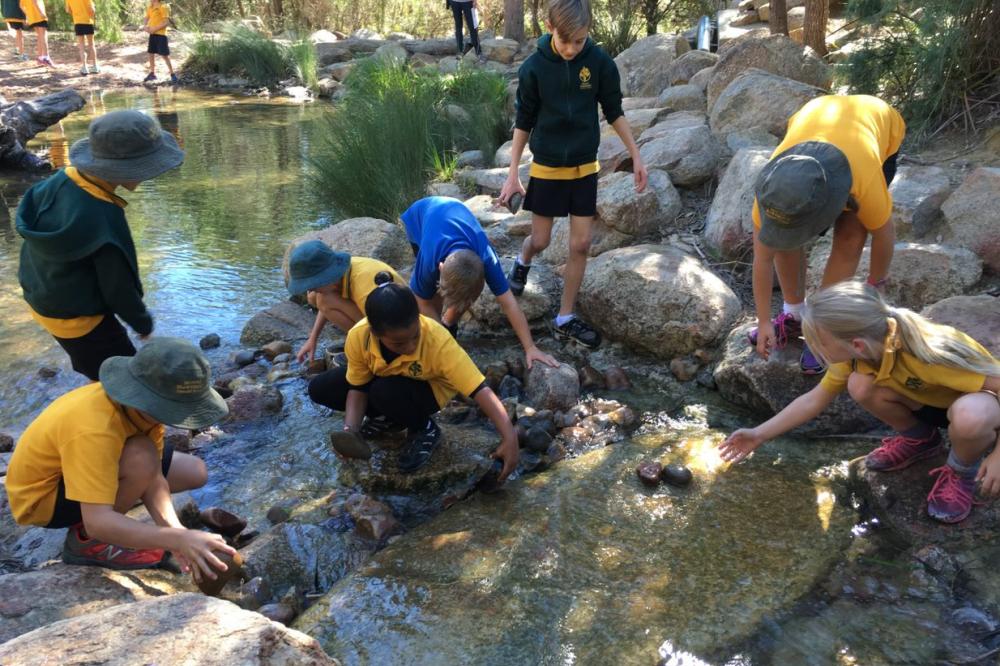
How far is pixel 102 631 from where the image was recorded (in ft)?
5.70

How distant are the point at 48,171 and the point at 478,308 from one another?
21.4 ft

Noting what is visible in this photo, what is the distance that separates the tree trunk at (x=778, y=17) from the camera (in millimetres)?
7125

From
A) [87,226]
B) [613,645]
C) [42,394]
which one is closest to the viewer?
[613,645]

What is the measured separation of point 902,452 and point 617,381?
4.28ft

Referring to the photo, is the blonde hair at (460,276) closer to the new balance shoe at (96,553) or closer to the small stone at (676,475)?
the small stone at (676,475)

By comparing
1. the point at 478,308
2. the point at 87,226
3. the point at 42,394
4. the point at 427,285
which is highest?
the point at 87,226

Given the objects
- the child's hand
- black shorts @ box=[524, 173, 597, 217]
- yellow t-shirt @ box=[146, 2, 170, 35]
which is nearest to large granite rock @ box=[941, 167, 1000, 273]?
black shorts @ box=[524, 173, 597, 217]

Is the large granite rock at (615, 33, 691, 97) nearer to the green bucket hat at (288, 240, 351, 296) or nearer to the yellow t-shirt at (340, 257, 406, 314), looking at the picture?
the yellow t-shirt at (340, 257, 406, 314)

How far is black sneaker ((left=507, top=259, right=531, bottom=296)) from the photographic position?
418 cm

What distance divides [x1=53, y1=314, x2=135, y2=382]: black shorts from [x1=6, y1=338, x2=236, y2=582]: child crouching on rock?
61 cm

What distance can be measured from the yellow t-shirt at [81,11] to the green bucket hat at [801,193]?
43.8ft

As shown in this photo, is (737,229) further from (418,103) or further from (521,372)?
(418,103)

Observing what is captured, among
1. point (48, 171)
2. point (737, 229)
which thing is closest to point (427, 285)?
point (737, 229)

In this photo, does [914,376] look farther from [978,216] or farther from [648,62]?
[648,62]
